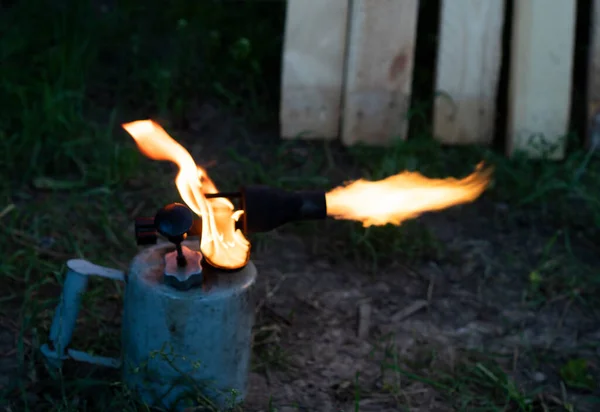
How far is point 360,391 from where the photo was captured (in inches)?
96.5

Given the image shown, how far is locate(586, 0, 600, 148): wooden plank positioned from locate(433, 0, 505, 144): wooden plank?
0.38 meters

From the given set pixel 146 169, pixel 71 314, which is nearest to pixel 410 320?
pixel 71 314

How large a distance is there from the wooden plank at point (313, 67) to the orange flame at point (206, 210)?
1384 mm

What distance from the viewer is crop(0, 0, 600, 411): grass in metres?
2.54

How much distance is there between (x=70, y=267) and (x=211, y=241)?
37cm

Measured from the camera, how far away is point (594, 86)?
3.67 metres

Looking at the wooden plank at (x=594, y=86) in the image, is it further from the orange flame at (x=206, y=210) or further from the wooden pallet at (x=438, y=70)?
the orange flame at (x=206, y=210)

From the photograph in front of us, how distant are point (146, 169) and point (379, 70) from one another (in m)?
0.99

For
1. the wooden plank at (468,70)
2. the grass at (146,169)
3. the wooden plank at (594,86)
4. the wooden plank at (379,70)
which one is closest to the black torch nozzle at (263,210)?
the grass at (146,169)

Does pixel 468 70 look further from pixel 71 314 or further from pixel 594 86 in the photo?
pixel 71 314

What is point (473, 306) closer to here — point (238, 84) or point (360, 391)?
point (360, 391)

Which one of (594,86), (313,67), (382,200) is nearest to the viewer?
(382,200)

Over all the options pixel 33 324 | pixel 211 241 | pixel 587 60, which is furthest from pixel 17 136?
pixel 587 60

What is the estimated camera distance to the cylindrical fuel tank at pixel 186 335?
208cm
